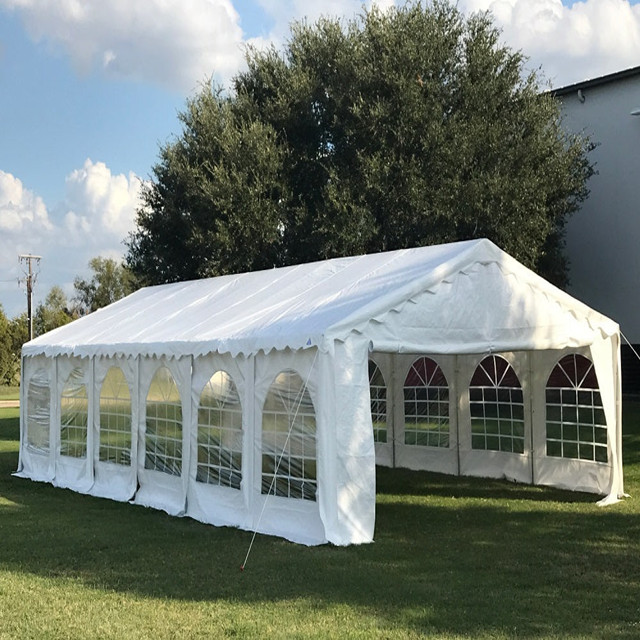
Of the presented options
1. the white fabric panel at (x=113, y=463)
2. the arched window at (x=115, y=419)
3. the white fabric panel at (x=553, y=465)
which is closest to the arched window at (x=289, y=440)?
the white fabric panel at (x=113, y=463)

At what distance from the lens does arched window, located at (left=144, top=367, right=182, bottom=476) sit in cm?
988

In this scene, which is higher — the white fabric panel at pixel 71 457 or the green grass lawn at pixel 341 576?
the white fabric panel at pixel 71 457

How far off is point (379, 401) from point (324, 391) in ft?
19.2

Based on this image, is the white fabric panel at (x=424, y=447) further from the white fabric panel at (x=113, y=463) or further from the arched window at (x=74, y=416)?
the arched window at (x=74, y=416)

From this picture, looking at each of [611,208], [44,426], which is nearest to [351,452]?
[44,426]

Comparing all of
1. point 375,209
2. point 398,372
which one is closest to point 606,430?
point 398,372

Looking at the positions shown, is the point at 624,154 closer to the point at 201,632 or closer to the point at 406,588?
the point at 406,588

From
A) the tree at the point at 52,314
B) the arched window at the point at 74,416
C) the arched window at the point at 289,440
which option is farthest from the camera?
the tree at the point at 52,314

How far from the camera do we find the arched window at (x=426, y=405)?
40.9 ft

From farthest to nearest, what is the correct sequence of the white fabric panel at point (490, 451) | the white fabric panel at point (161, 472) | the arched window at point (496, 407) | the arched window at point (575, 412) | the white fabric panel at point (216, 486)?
the arched window at point (496, 407)
the white fabric panel at point (490, 451)
the arched window at point (575, 412)
the white fabric panel at point (161, 472)
the white fabric panel at point (216, 486)

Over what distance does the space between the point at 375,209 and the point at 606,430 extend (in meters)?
9.29

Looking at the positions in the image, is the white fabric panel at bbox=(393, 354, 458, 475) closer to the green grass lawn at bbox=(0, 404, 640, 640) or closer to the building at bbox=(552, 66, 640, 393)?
the green grass lawn at bbox=(0, 404, 640, 640)

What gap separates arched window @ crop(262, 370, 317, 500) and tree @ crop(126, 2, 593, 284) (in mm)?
10048

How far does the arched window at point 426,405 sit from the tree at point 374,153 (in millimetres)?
5740
